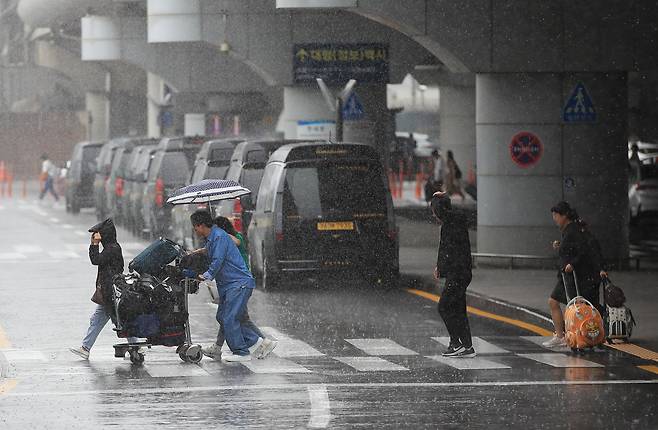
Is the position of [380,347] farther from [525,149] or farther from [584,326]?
[525,149]

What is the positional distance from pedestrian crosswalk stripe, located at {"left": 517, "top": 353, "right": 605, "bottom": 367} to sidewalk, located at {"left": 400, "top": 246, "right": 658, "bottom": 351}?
0.90m

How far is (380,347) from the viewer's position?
17703mm

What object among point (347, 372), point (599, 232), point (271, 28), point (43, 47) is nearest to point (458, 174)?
point (271, 28)

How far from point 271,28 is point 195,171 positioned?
13649 millimetres

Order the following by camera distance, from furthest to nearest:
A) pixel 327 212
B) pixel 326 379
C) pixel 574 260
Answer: pixel 327 212, pixel 574 260, pixel 326 379

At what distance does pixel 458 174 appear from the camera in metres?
50.5

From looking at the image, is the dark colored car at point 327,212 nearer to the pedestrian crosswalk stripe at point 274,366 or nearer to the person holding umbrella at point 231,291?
the person holding umbrella at point 231,291

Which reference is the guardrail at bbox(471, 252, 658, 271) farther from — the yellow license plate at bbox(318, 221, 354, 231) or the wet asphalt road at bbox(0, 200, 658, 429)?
the wet asphalt road at bbox(0, 200, 658, 429)

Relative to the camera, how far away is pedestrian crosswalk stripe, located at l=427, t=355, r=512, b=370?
16047 millimetres

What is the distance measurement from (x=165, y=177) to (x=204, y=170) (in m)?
4.64

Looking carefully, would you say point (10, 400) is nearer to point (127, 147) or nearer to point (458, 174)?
point (127, 147)

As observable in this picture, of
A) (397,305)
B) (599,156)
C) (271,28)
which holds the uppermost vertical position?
(271,28)

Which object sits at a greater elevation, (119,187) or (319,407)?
(119,187)

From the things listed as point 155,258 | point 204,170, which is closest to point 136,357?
point 155,258
